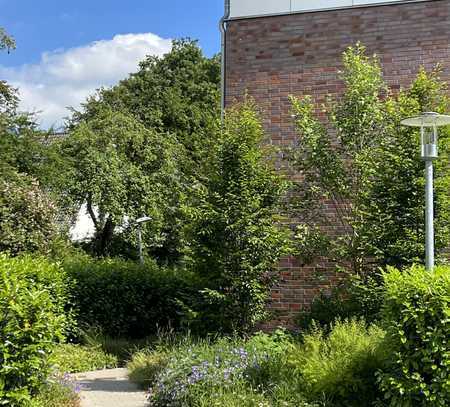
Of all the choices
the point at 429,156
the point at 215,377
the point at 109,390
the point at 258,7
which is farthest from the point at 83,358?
the point at 258,7

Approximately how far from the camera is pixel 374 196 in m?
8.61

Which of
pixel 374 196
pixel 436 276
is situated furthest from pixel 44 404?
pixel 374 196

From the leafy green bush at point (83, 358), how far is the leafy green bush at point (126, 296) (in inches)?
44.5

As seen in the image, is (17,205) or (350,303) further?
(17,205)

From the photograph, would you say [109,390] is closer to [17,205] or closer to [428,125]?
[428,125]

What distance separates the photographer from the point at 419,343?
582cm

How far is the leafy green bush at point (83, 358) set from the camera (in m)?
9.41

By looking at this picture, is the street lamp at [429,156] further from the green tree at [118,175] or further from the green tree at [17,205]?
the green tree at [118,175]

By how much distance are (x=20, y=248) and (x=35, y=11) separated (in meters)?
5.66

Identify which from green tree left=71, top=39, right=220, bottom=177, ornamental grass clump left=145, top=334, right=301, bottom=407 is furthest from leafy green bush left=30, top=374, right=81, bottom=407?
green tree left=71, top=39, right=220, bottom=177

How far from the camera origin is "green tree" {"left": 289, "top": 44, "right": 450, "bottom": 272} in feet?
27.0

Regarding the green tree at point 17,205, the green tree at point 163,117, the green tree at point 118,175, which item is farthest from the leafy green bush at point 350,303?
the green tree at point 118,175

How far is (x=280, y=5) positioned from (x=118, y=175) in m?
10.4

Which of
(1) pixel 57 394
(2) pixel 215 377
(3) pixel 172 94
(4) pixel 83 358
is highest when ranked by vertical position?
(3) pixel 172 94
